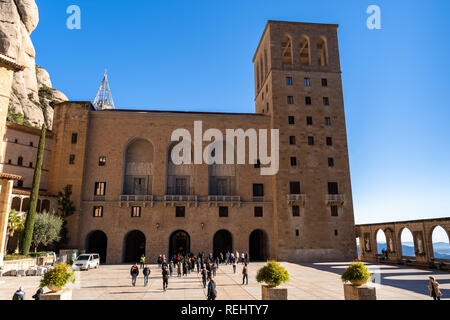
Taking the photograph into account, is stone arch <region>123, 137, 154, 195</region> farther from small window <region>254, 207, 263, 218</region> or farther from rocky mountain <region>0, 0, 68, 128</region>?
rocky mountain <region>0, 0, 68, 128</region>

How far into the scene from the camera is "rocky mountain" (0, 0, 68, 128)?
2682 inches

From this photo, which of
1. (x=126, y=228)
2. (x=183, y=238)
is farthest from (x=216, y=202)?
(x=126, y=228)

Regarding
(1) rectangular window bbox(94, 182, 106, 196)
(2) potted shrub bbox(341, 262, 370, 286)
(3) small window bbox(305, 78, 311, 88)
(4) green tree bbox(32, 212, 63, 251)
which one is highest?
(3) small window bbox(305, 78, 311, 88)

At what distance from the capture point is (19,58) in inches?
2901

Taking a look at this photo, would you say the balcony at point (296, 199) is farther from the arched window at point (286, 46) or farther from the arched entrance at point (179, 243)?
the arched window at point (286, 46)

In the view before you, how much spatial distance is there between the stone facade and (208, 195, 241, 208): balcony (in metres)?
0.13

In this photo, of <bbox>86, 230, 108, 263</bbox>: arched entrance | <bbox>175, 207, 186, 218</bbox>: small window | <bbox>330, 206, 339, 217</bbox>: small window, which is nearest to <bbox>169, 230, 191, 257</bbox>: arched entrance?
<bbox>175, 207, 186, 218</bbox>: small window

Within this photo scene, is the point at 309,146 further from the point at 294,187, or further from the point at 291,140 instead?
the point at 294,187

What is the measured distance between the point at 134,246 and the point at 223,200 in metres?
15.7

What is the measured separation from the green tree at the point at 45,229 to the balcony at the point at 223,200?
717 inches

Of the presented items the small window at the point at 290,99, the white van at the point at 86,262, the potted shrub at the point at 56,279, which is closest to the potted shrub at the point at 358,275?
the potted shrub at the point at 56,279

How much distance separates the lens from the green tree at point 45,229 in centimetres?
3347

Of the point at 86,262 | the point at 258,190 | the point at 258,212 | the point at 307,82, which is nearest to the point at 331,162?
the point at 258,190
